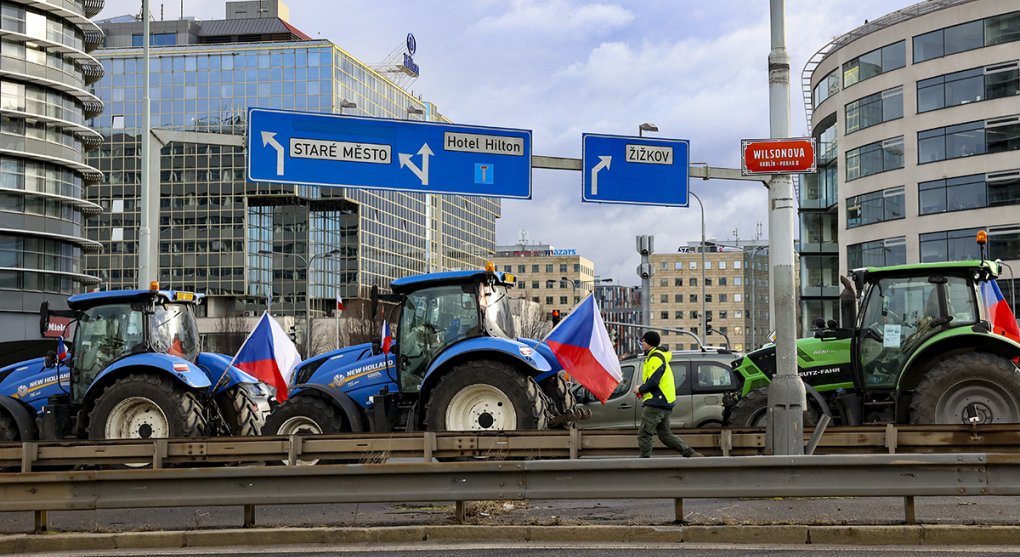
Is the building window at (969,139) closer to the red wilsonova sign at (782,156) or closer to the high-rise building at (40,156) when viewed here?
the red wilsonova sign at (782,156)

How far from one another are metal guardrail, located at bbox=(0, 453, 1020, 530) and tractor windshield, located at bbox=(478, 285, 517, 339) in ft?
15.2

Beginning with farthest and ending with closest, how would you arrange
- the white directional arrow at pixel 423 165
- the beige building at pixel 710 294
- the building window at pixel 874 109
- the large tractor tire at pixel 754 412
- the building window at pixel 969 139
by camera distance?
the beige building at pixel 710 294 → the building window at pixel 874 109 → the building window at pixel 969 139 → the white directional arrow at pixel 423 165 → the large tractor tire at pixel 754 412

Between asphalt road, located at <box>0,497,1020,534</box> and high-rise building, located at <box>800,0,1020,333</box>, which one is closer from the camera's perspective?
asphalt road, located at <box>0,497,1020,534</box>

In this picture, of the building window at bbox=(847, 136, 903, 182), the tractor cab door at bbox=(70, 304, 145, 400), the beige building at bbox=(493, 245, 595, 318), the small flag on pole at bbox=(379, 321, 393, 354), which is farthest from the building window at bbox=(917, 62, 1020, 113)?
the beige building at bbox=(493, 245, 595, 318)

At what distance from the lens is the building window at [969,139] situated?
50.4 metres

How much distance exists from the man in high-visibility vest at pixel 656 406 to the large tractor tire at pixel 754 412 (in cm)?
156

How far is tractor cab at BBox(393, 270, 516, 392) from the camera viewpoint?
542 inches

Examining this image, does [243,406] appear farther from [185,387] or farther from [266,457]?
[266,457]

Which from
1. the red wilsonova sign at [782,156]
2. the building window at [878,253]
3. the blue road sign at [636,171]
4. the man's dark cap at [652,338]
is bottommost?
the man's dark cap at [652,338]

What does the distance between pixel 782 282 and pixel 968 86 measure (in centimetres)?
4501

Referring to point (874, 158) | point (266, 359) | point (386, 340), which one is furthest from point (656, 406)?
point (874, 158)

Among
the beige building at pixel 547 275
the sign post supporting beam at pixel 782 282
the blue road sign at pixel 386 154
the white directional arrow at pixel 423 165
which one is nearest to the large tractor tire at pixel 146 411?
the blue road sign at pixel 386 154

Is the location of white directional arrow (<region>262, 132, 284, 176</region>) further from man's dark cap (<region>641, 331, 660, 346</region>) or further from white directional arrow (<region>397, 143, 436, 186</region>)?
man's dark cap (<region>641, 331, 660, 346</region>)

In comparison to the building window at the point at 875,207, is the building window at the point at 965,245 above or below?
below
